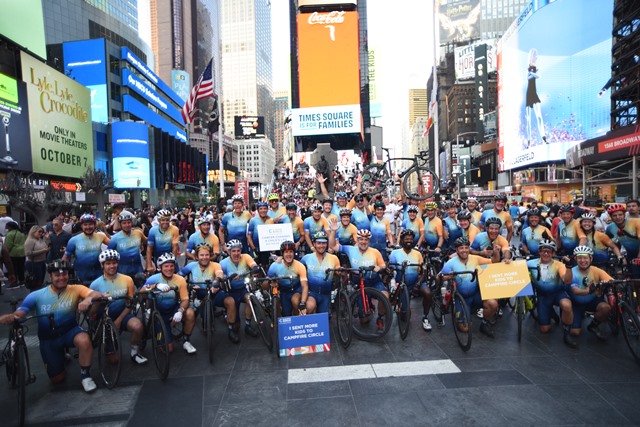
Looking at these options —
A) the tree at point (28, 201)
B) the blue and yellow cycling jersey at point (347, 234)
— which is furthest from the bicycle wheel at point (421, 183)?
the tree at point (28, 201)

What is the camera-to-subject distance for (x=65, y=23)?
68562 mm

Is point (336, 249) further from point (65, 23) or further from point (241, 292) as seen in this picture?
point (65, 23)

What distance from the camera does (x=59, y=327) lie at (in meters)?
5.39

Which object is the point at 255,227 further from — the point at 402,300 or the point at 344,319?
the point at 402,300

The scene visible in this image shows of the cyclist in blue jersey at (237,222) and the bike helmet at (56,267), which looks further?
the cyclist in blue jersey at (237,222)

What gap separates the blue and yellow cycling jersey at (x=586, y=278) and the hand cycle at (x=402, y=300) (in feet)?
8.06

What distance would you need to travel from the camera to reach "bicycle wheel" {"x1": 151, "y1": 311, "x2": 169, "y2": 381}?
17.9 ft

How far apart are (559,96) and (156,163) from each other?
6421 centimetres

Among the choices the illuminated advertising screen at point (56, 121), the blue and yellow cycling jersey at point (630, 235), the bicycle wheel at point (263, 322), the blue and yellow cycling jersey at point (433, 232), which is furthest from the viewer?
the illuminated advertising screen at point (56, 121)

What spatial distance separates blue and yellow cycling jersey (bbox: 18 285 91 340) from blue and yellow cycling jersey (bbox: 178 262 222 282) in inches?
68.7

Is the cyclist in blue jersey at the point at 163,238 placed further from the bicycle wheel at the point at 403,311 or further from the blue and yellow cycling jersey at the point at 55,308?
the bicycle wheel at the point at 403,311

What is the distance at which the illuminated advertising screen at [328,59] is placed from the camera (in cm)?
7325

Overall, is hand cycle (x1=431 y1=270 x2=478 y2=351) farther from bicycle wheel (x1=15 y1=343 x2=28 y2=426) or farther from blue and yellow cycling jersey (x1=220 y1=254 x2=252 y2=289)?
bicycle wheel (x1=15 y1=343 x2=28 y2=426)

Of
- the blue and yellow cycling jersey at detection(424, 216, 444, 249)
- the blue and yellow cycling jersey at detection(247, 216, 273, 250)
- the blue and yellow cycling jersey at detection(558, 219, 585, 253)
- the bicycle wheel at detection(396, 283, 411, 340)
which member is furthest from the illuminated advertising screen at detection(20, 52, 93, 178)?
the blue and yellow cycling jersey at detection(558, 219, 585, 253)
